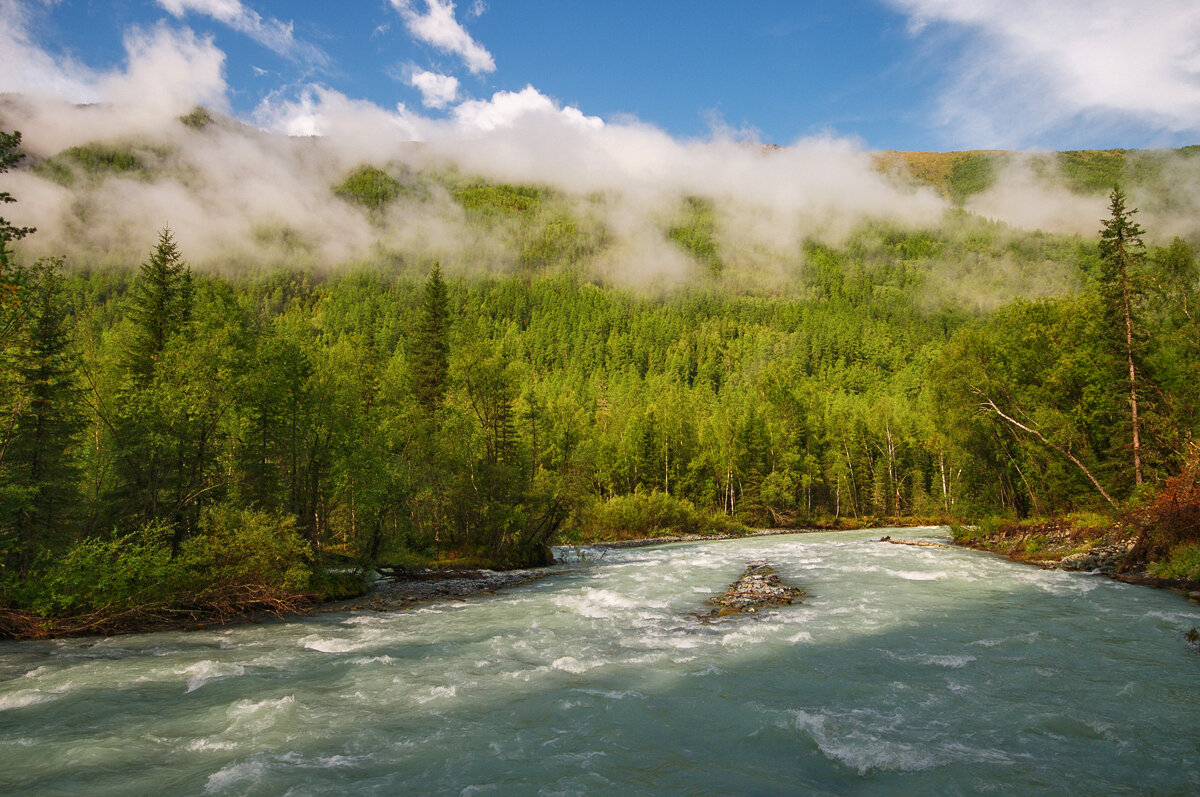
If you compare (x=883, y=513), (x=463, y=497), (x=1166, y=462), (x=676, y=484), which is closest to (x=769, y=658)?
(x=463, y=497)

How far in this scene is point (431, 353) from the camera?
44281 millimetres

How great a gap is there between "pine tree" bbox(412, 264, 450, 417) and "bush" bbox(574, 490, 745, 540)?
64.7ft

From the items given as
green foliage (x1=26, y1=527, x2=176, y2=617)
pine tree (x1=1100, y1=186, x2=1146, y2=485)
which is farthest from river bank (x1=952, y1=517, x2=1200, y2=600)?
green foliage (x1=26, y1=527, x2=176, y2=617)

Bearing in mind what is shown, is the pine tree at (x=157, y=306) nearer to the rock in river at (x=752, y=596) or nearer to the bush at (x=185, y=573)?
the bush at (x=185, y=573)

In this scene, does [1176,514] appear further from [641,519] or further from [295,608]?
[641,519]

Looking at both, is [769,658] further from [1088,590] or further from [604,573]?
[604,573]

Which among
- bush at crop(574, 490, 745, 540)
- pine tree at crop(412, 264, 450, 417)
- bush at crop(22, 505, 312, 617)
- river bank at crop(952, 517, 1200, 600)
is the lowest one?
bush at crop(574, 490, 745, 540)

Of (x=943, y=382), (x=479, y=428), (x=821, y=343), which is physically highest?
(x=821, y=343)

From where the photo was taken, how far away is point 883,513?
77.0 metres

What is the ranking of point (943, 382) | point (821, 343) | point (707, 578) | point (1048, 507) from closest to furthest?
point (707, 578) → point (1048, 507) → point (943, 382) → point (821, 343)

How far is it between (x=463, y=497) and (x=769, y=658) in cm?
2218

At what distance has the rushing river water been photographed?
7930mm

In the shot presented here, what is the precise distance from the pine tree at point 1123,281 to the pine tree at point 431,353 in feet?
126

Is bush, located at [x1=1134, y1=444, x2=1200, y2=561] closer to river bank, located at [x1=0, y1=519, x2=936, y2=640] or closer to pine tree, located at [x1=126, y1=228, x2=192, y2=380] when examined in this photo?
river bank, located at [x1=0, y1=519, x2=936, y2=640]
